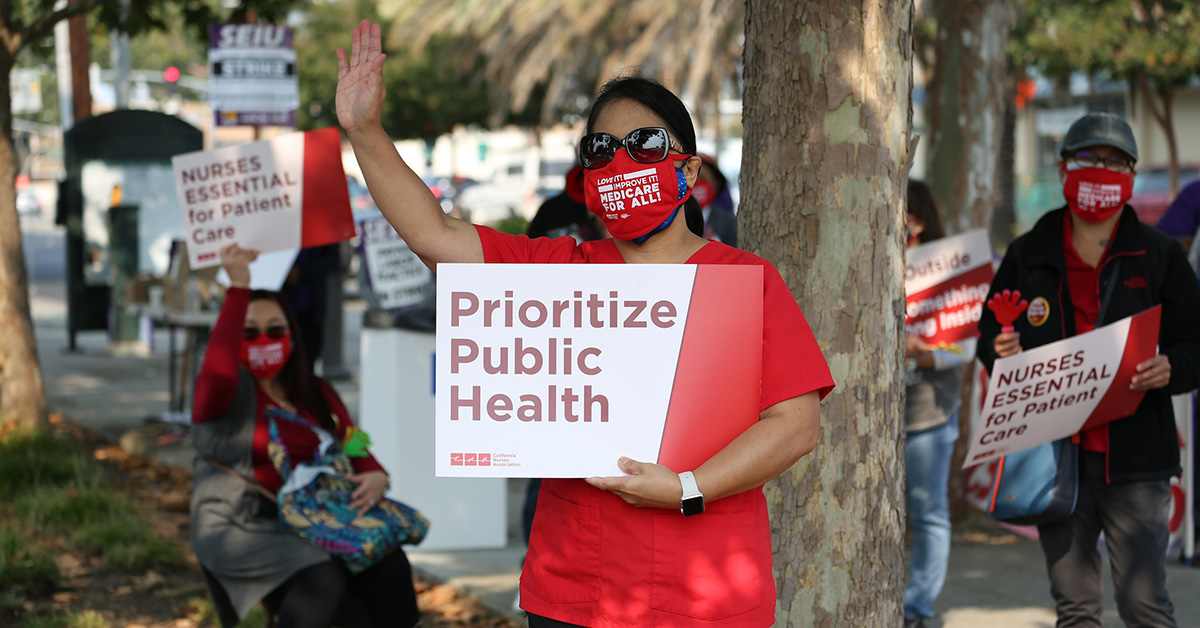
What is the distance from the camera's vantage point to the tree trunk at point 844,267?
324cm

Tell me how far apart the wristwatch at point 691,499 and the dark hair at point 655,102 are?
692 mm

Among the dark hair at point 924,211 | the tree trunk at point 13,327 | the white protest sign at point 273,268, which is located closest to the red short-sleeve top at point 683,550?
the dark hair at point 924,211

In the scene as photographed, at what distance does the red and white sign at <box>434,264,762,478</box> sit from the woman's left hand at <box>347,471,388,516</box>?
6.67 feet

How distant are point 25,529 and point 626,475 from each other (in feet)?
16.2

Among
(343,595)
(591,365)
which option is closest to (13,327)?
(343,595)

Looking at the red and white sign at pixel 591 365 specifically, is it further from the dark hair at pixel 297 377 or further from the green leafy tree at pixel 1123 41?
the green leafy tree at pixel 1123 41

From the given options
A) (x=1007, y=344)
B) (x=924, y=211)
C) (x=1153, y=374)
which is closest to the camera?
(x=1153, y=374)

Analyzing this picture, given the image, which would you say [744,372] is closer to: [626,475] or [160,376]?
[626,475]

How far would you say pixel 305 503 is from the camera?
4293 mm

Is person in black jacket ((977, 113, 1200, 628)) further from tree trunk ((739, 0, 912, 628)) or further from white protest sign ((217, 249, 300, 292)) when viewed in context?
white protest sign ((217, 249, 300, 292))

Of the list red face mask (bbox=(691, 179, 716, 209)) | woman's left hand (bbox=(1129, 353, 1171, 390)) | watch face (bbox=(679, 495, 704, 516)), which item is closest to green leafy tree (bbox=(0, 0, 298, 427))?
red face mask (bbox=(691, 179, 716, 209))

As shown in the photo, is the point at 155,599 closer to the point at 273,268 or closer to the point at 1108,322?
the point at 273,268

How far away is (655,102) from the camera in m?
2.56

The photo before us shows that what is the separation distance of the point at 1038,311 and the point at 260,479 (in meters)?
2.68
